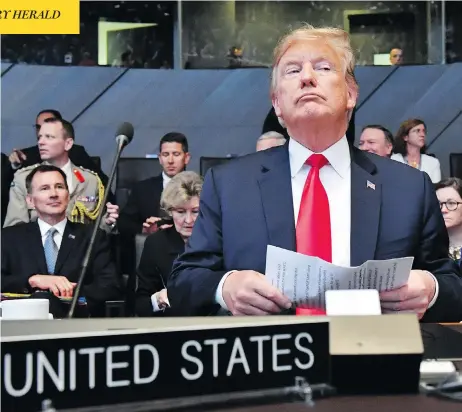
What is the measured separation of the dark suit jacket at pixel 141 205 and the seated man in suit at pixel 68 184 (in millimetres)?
232

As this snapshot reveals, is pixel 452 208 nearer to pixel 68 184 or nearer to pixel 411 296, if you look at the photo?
pixel 68 184

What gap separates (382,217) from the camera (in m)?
1.55

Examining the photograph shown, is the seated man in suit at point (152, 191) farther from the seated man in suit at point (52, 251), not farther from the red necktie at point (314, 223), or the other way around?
the red necktie at point (314, 223)

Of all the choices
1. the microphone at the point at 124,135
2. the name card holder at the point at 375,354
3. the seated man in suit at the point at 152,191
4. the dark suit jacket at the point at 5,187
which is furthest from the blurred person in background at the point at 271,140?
the name card holder at the point at 375,354

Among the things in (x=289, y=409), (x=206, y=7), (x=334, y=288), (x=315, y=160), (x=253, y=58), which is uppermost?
(x=206, y=7)

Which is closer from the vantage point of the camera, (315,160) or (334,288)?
(334,288)

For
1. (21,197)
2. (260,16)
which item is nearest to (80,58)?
(260,16)

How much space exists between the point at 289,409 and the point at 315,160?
822mm

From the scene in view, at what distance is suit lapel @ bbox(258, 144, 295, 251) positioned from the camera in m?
1.52

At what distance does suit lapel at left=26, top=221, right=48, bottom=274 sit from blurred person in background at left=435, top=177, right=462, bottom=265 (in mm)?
1869

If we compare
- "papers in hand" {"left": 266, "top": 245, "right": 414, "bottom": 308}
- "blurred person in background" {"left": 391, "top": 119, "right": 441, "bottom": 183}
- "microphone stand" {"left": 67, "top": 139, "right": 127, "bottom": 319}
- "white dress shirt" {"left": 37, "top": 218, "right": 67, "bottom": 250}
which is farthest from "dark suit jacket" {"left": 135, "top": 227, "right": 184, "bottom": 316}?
"blurred person in background" {"left": 391, "top": 119, "right": 441, "bottom": 183}

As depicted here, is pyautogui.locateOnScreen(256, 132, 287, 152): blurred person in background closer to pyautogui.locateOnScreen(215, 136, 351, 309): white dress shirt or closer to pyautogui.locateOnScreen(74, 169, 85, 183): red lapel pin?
pyautogui.locateOnScreen(74, 169, 85, 183): red lapel pin

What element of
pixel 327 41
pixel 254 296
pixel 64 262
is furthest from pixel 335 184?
pixel 64 262

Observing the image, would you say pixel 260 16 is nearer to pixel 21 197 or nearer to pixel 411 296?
pixel 21 197
